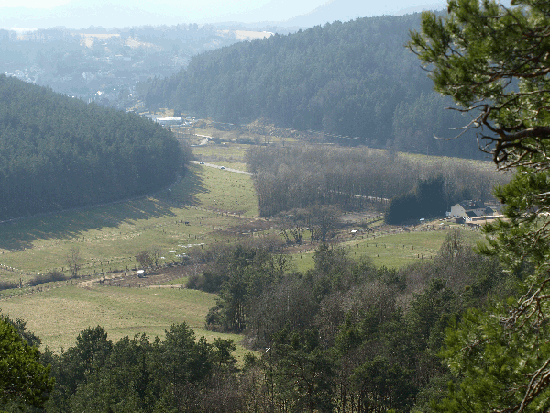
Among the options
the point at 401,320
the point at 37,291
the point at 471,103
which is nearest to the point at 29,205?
the point at 37,291

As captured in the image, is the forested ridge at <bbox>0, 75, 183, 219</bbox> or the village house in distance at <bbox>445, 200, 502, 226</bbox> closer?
the village house in distance at <bbox>445, 200, 502, 226</bbox>

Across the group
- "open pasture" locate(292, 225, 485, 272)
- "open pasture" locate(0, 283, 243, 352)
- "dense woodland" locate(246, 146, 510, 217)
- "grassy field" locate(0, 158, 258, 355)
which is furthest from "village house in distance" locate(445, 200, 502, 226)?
"open pasture" locate(0, 283, 243, 352)

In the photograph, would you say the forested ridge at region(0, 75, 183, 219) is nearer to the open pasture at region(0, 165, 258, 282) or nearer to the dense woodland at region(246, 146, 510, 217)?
the open pasture at region(0, 165, 258, 282)

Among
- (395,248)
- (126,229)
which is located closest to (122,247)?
(126,229)

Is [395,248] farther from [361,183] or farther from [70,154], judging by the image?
[70,154]

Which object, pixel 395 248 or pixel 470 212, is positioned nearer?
pixel 395 248

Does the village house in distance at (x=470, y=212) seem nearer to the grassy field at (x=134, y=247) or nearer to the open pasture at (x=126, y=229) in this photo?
the grassy field at (x=134, y=247)
